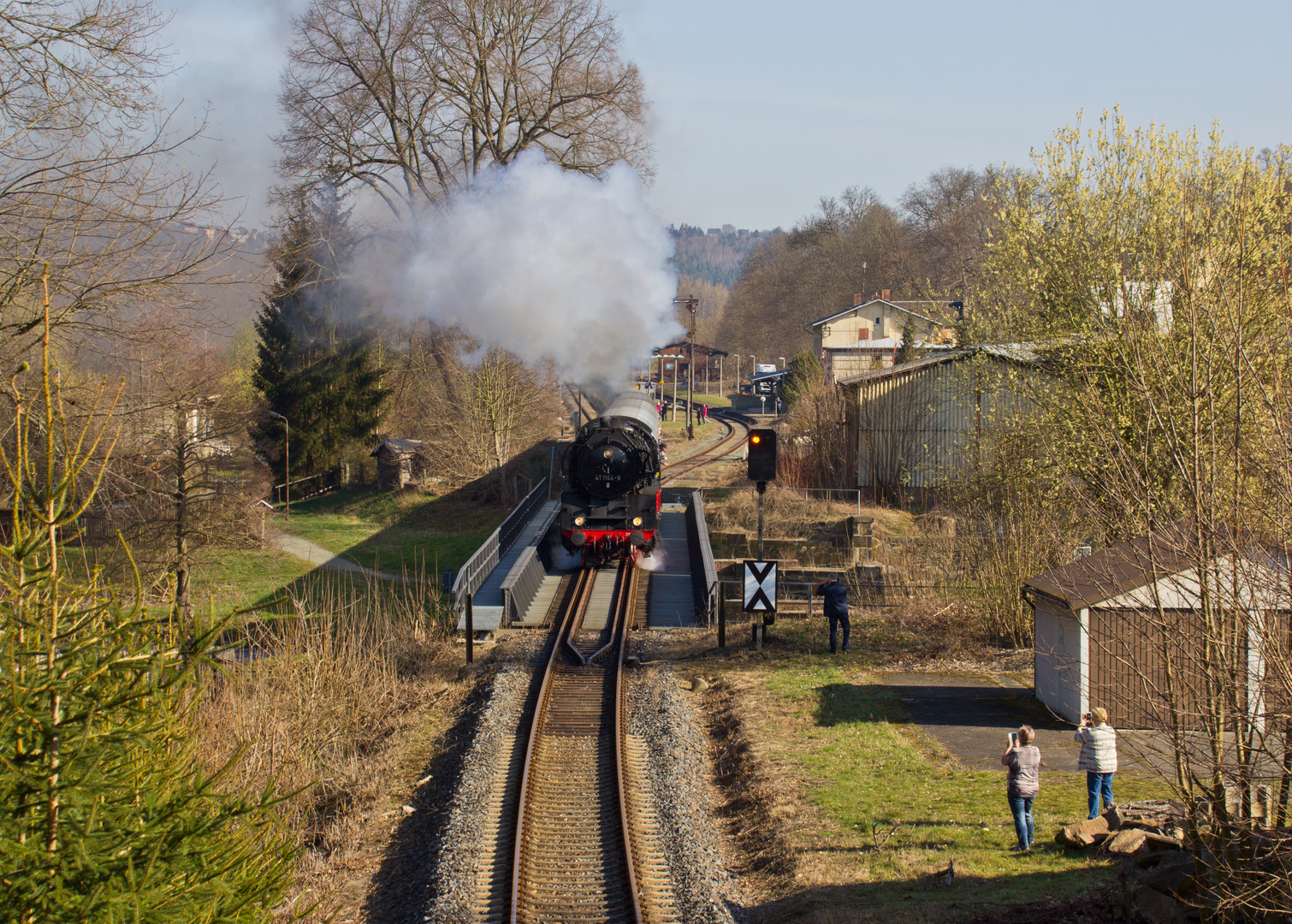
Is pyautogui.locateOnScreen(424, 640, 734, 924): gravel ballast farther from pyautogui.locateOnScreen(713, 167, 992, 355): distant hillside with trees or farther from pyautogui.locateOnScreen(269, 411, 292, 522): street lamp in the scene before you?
pyautogui.locateOnScreen(713, 167, 992, 355): distant hillside with trees

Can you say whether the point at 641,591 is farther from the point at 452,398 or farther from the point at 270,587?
the point at 452,398

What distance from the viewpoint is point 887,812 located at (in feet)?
33.7

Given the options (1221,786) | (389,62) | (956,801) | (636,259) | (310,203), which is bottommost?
(956,801)

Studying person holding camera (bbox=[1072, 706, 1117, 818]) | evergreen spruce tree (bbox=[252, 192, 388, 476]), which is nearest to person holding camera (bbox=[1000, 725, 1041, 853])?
person holding camera (bbox=[1072, 706, 1117, 818])

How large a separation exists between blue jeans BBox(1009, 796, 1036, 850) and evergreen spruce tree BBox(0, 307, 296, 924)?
684 centimetres

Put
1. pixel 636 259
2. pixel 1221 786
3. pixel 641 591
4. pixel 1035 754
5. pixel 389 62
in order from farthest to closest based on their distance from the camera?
pixel 389 62 < pixel 636 259 < pixel 641 591 < pixel 1035 754 < pixel 1221 786

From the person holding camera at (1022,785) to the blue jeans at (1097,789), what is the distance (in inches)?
23.1

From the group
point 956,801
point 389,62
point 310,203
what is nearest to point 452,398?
point 310,203

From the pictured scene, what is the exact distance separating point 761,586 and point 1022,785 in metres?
8.22

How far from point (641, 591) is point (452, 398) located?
20853mm

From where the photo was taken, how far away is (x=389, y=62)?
33625 mm

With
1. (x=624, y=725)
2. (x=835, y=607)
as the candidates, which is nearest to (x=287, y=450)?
(x=835, y=607)

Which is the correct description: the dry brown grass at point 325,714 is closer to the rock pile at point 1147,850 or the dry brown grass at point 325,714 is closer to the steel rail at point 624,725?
the steel rail at point 624,725

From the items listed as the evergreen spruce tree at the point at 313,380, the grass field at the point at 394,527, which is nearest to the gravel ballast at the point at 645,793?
the grass field at the point at 394,527
